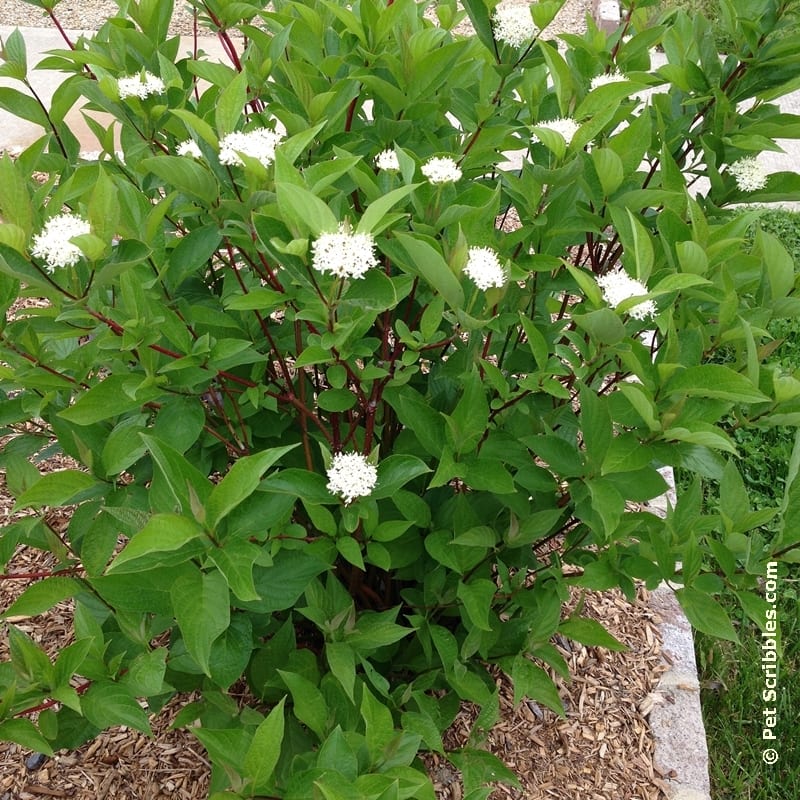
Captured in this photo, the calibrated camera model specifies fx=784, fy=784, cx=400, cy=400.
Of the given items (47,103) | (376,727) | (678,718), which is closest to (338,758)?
(376,727)

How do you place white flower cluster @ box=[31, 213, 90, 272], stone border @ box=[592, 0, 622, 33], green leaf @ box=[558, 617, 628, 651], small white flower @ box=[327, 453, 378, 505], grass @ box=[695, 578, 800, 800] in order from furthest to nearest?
stone border @ box=[592, 0, 622, 33] → grass @ box=[695, 578, 800, 800] → green leaf @ box=[558, 617, 628, 651] → small white flower @ box=[327, 453, 378, 505] → white flower cluster @ box=[31, 213, 90, 272]

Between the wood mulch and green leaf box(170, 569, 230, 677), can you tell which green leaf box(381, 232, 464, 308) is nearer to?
green leaf box(170, 569, 230, 677)

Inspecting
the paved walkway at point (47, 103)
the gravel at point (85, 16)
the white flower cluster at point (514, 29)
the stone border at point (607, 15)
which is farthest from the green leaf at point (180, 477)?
the gravel at point (85, 16)

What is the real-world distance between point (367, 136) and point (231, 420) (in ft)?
2.16

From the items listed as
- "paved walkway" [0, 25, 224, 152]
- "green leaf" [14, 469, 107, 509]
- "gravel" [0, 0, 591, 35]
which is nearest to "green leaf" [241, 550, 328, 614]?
"green leaf" [14, 469, 107, 509]

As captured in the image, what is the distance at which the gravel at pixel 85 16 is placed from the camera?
264 inches

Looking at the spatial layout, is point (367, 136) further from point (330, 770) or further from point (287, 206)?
point (330, 770)

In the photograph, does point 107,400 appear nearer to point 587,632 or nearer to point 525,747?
point 587,632

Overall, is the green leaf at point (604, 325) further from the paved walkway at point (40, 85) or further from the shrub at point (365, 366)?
the paved walkway at point (40, 85)

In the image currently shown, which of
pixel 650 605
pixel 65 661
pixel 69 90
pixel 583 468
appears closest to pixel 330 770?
pixel 65 661

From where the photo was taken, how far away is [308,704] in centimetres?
137

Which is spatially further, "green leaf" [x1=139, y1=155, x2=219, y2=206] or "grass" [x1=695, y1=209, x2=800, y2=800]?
"grass" [x1=695, y1=209, x2=800, y2=800]

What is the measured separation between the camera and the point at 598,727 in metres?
2.09

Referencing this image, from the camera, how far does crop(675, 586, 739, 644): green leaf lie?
1363mm
